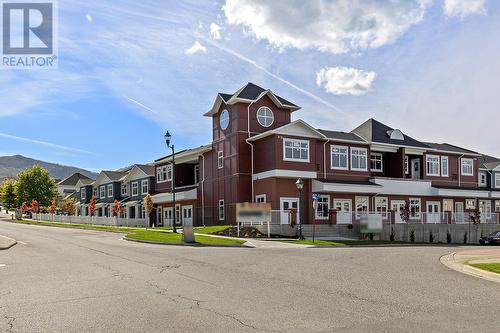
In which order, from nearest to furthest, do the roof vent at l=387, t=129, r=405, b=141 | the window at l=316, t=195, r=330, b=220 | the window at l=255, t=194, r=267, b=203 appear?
the window at l=255, t=194, r=267, b=203 → the window at l=316, t=195, r=330, b=220 → the roof vent at l=387, t=129, r=405, b=141

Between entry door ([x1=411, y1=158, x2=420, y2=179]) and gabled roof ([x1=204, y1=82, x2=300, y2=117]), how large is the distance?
46.2 ft

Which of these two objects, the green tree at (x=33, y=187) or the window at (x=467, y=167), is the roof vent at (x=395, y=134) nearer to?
the window at (x=467, y=167)

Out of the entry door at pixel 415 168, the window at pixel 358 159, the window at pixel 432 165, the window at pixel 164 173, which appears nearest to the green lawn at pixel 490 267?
the window at pixel 358 159

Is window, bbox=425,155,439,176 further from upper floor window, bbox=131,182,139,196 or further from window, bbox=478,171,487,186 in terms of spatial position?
upper floor window, bbox=131,182,139,196

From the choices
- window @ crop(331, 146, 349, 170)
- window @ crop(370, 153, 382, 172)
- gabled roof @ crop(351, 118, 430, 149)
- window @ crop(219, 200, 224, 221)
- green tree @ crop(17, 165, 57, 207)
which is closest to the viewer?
window @ crop(331, 146, 349, 170)

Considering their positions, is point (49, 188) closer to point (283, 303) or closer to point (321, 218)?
point (321, 218)

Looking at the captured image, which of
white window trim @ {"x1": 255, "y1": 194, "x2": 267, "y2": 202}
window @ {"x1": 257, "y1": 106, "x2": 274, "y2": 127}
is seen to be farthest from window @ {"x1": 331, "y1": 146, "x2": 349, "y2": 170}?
white window trim @ {"x1": 255, "y1": 194, "x2": 267, "y2": 202}

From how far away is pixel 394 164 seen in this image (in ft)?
168

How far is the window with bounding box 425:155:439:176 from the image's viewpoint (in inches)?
2082

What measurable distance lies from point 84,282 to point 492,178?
62074 millimetres

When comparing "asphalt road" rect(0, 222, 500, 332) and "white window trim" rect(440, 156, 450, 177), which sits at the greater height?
"white window trim" rect(440, 156, 450, 177)

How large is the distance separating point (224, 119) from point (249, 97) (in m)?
3.22

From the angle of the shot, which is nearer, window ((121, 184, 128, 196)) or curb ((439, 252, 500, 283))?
curb ((439, 252, 500, 283))

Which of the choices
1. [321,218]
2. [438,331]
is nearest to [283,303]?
[438,331]
